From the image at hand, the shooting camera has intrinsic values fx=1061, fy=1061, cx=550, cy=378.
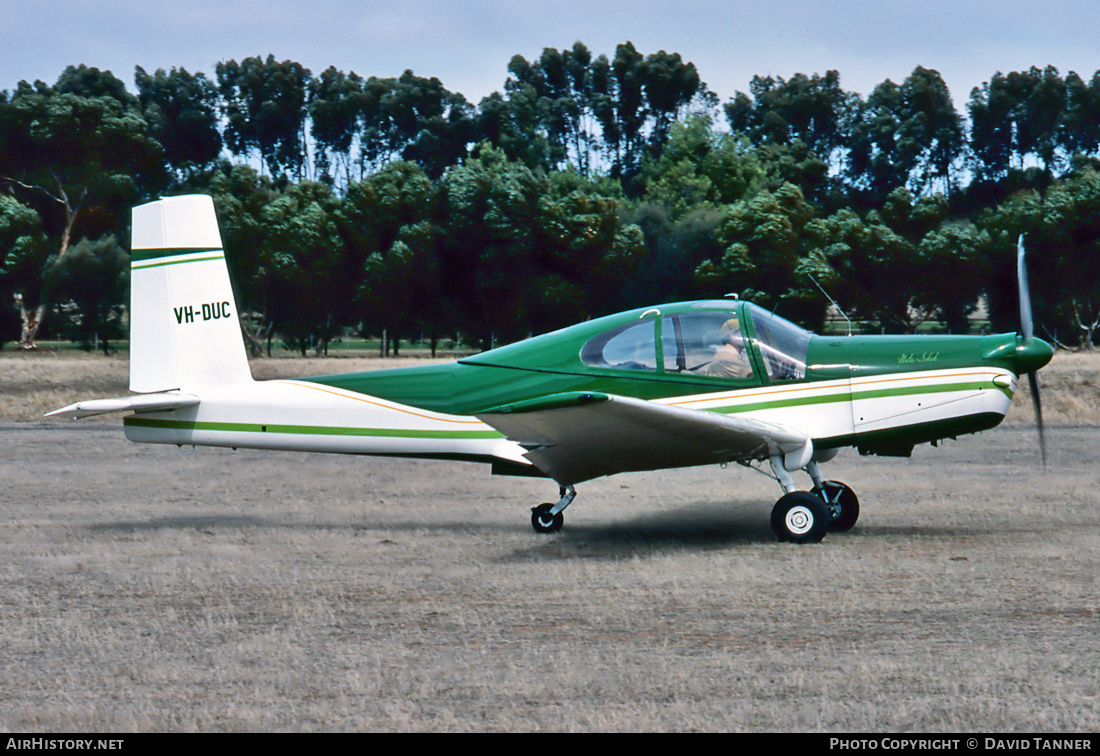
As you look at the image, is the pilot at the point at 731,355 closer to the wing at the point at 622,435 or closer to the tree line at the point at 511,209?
the wing at the point at 622,435

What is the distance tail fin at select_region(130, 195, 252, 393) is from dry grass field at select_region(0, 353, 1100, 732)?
1.52 meters

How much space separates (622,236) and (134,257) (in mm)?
35524

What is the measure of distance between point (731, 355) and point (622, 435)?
1.39 m

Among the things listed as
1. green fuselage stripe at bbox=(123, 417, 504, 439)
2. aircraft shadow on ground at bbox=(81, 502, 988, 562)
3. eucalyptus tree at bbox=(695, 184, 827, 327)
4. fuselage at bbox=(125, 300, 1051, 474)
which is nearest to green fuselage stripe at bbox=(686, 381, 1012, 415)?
fuselage at bbox=(125, 300, 1051, 474)

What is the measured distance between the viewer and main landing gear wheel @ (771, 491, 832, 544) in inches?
344

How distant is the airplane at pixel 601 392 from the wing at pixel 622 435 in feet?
0.06

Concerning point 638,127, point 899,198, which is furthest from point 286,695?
point 638,127

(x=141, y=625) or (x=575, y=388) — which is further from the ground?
(x=575, y=388)

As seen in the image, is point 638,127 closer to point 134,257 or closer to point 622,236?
point 622,236

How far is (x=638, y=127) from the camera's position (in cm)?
8381

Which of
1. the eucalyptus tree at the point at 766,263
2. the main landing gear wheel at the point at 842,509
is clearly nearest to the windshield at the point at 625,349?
the main landing gear wheel at the point at 842,509

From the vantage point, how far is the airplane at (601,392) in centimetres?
870

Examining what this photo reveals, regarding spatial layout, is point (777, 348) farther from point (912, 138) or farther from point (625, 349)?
point (912, 138)

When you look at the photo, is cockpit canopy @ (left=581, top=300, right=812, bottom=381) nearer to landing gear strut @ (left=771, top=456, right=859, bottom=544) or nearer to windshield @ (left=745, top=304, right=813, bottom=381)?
windshield @ (left=745, top=304, right=813, bottom=381)
